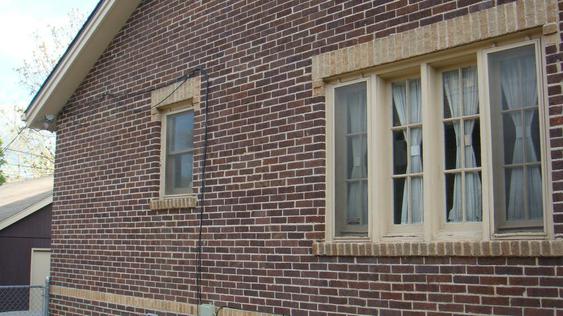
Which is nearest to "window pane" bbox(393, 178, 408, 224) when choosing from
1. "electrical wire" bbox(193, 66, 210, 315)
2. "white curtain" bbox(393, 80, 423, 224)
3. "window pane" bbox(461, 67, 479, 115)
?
"white curtain" bbox(393, 80, 423, 224)

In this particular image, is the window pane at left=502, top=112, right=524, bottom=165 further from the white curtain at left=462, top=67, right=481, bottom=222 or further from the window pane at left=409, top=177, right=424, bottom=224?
the window pane at left=409, top=177, right=424, bottom=224

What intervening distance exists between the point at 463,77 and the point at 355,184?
58.5 inches

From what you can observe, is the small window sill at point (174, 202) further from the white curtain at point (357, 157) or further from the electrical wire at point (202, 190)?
the white curtain at point (357, 157)

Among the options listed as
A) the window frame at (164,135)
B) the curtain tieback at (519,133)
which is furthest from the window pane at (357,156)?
the window frame at (164,135)

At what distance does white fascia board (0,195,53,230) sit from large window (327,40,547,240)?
13.7m

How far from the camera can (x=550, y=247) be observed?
4801mm

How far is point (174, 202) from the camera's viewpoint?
27.6ft

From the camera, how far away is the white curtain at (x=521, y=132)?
17.0 ft

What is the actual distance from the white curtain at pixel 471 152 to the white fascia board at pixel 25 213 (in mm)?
15037

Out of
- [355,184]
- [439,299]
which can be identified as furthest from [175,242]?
[439,299]

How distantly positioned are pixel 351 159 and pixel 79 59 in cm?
573

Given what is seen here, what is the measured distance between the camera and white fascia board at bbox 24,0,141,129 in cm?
981

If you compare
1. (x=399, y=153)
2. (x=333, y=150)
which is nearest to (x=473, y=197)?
(x=399, y=153)

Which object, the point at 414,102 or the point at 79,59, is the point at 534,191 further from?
the point at 79,59
